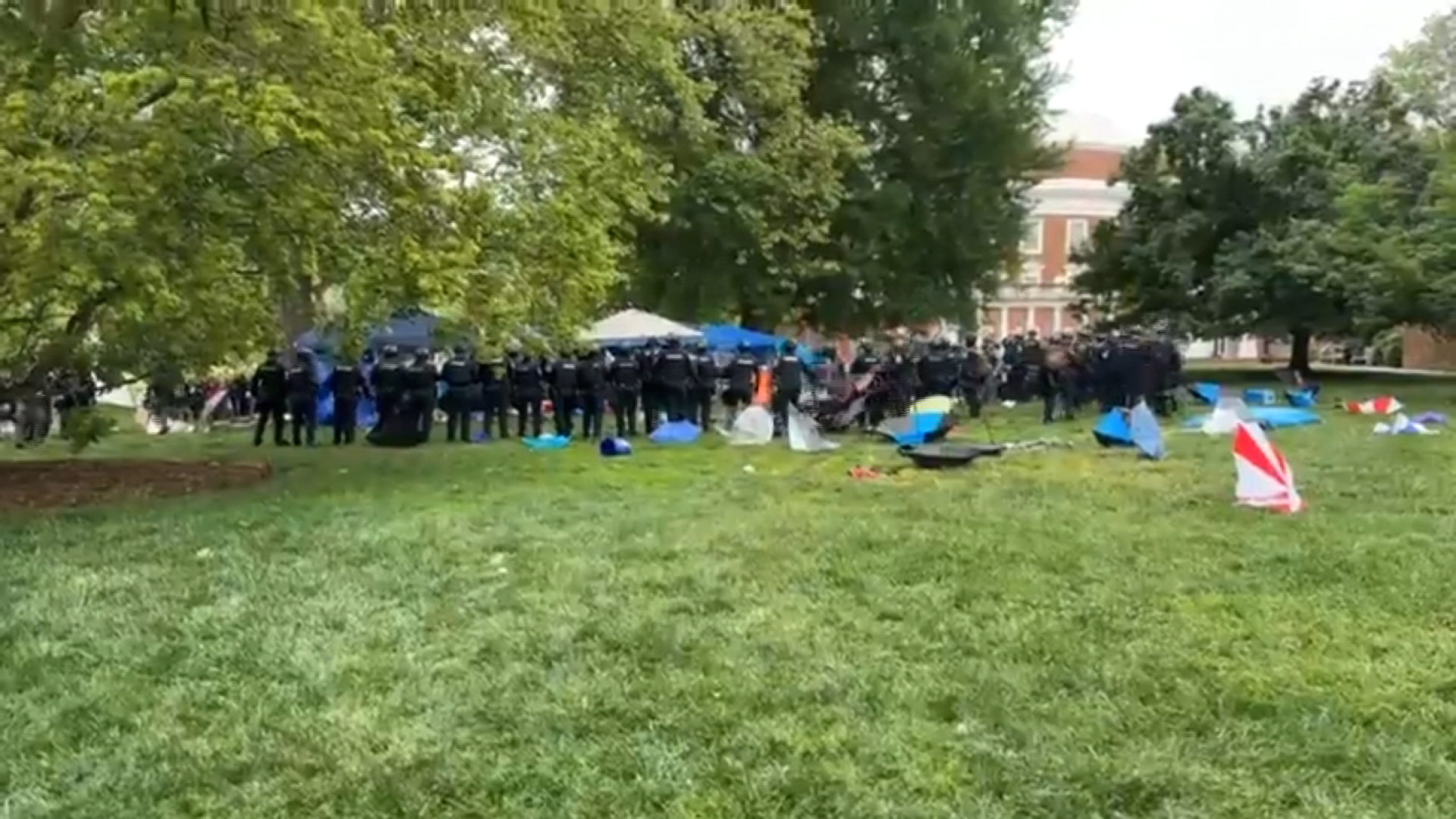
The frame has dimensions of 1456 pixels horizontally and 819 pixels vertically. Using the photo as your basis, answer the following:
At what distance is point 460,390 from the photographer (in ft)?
68.8

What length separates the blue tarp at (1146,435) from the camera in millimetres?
15758

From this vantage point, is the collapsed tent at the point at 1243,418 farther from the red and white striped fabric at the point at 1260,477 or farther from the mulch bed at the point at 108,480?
the mulch bed at the point at 108,480

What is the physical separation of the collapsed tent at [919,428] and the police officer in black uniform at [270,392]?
25.9 ft

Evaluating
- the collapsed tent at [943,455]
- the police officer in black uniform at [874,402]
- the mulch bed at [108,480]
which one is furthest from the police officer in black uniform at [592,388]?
the collapsed tent at [943,455]

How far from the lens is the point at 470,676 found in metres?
6.58

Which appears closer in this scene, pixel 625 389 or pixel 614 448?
pixel 614 448

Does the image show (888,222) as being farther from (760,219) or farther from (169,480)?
(169,480)

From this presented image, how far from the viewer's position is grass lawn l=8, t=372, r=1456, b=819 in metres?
5.25

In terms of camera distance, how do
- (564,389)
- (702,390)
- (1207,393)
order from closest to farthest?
(564,389) → (702,390) → (1207,393)

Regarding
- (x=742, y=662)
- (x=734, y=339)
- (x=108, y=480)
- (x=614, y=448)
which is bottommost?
(x=108, y=480)

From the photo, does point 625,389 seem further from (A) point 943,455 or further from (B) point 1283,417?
(B) point 1283,417

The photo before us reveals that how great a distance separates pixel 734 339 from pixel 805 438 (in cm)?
1079

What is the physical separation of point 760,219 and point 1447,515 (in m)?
19.3

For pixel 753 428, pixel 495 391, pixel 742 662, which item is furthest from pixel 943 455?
pixel 495 391
